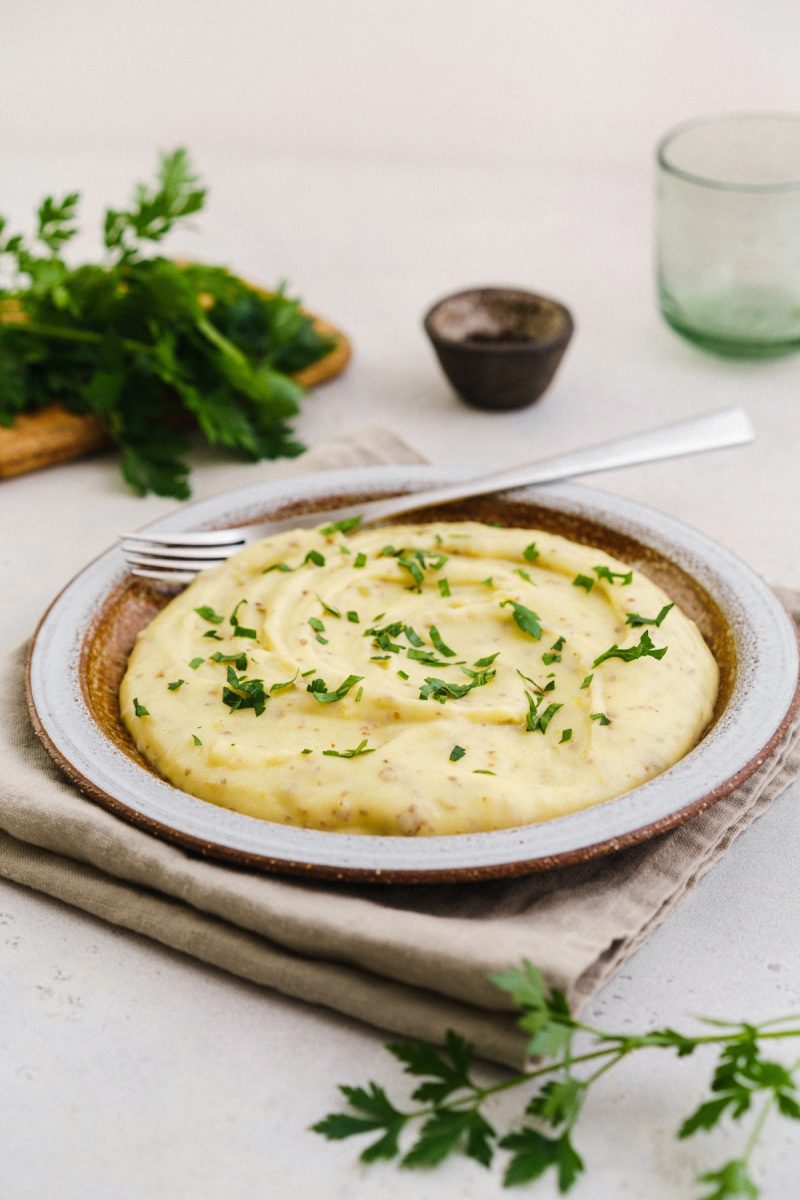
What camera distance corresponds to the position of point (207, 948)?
222 centimetres

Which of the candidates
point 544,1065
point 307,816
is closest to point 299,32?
point 307,816

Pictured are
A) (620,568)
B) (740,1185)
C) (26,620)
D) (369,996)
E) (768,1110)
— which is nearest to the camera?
(740,1185)

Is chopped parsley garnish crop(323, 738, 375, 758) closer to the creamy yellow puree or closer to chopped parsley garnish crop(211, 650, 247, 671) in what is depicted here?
the creamy yellow puree

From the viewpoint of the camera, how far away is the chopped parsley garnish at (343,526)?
10.3 feet

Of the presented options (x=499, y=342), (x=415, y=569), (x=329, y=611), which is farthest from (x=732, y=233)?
(x=329, y=611)

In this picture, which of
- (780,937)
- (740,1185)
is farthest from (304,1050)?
(780,937)

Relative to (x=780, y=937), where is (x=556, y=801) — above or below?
above

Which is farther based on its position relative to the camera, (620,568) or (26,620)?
(26,620)

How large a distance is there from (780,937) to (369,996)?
0.71m

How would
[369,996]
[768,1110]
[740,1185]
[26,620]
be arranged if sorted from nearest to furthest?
[740,1185]
[768,1110]
[369,996]
[26,620]

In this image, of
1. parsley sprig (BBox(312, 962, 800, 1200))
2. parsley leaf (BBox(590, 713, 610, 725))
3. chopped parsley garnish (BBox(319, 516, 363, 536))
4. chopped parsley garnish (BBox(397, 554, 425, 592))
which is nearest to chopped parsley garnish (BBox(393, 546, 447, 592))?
chopped parsley garnish (BBox(397, 554, 425, 592))

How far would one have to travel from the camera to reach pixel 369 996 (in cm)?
210

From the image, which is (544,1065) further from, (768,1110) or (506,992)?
(768,1110)

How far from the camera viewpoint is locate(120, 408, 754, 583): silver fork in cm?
304
